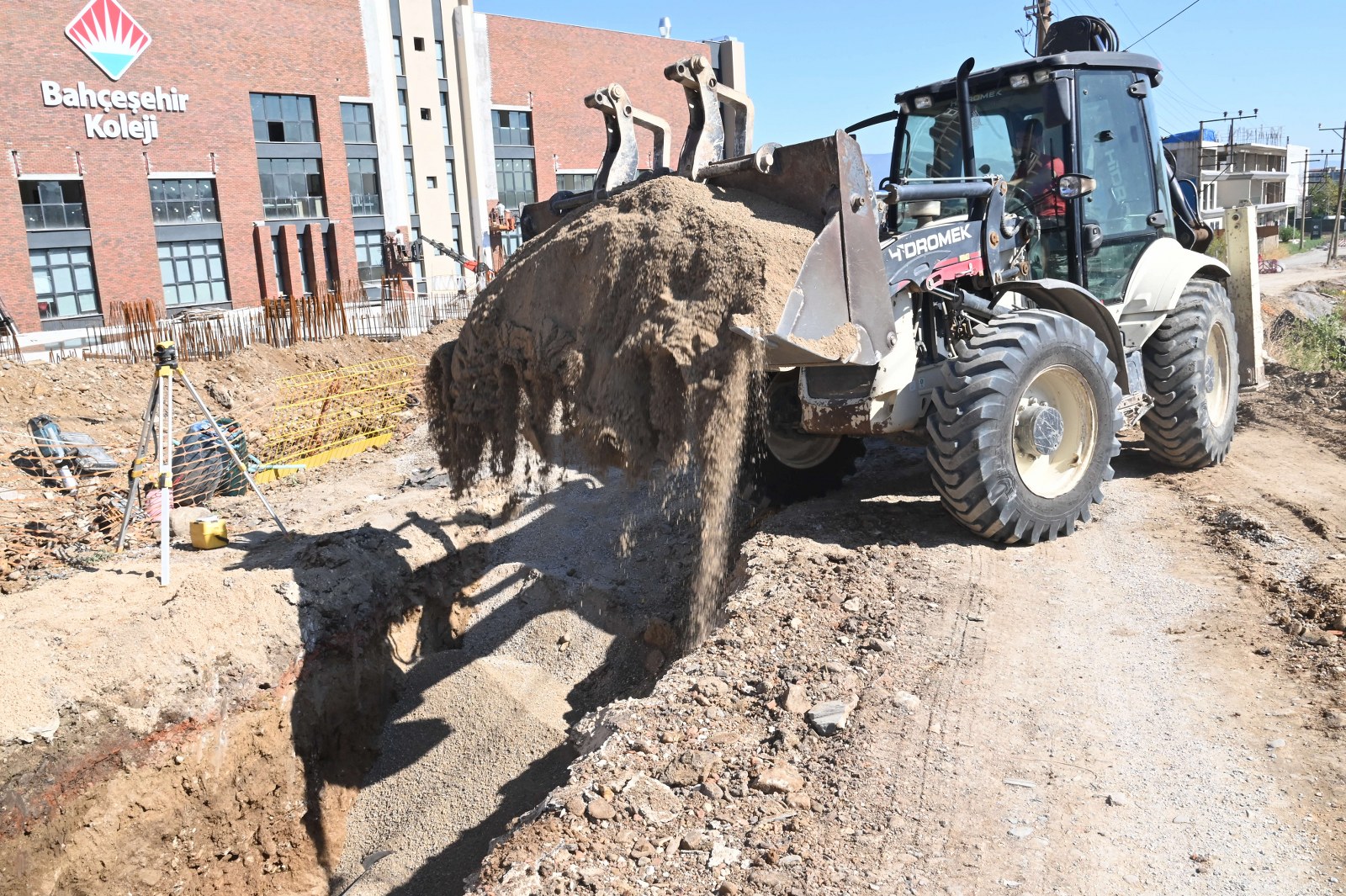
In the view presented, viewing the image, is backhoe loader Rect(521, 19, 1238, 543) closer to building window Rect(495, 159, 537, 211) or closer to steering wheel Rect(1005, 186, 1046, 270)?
steering wheel Rect(1005, 186, 1046, 270)

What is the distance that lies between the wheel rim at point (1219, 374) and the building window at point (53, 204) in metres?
31.7

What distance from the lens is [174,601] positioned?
20.9 ft

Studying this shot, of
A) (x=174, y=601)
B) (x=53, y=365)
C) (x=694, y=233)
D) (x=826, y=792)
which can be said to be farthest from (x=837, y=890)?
(x=53, y=365)

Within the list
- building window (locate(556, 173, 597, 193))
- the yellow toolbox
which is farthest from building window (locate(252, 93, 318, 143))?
the yellow toolbox

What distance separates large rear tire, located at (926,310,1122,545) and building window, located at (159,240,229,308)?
32.1m

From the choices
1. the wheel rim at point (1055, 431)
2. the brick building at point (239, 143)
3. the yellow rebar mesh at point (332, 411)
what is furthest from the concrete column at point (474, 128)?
the wheel rim at point (1055, 431)

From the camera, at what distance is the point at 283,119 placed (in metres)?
34.5

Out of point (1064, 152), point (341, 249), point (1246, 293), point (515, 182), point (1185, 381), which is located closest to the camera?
point (1064, 152)

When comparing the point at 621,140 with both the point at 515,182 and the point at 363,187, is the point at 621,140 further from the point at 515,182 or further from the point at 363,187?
the point at 515,182

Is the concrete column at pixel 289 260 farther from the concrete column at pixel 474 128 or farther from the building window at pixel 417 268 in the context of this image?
the concrete column at pixel 474 128

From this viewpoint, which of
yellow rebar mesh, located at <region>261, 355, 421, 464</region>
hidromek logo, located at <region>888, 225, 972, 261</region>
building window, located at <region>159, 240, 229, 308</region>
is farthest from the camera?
building window, located at <region>159, 240, 229, 308</region>

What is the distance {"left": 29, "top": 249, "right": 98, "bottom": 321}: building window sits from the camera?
29.1 metres

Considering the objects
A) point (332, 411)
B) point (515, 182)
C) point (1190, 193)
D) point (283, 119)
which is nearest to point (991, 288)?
point (1190, 193)

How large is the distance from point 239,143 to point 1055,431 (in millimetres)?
33691
